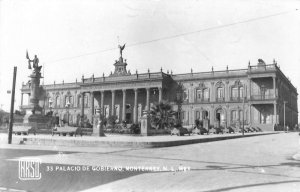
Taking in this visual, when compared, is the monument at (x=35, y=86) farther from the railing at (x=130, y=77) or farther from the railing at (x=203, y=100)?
the railing at (x=203, y=100)

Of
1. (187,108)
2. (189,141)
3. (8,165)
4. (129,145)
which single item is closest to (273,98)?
(187,108)

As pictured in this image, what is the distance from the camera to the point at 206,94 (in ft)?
192

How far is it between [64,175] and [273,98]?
47.2m

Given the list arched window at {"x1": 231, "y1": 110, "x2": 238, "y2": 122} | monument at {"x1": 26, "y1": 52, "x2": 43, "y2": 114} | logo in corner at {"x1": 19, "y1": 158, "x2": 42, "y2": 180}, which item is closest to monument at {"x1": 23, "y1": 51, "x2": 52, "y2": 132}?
monument at {"x1": 26, "y1": 52, "x2": 43, "y2": 114}

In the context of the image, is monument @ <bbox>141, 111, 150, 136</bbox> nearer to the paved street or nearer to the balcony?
the paved street

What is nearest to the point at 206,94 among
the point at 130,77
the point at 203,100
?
the point at 203,100

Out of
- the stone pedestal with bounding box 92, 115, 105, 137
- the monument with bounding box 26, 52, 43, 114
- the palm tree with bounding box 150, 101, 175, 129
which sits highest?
the monument with bounding box 26, 52, 43, 114

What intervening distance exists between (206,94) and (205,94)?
20cm

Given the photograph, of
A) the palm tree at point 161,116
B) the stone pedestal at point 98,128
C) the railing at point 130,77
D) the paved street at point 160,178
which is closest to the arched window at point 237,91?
the railing at point 130,77

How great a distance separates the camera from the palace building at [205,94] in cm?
5194

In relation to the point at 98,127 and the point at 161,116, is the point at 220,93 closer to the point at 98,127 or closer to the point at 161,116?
the point at 161,116

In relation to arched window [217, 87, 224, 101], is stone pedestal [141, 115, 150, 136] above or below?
below

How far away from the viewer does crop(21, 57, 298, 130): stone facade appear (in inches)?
2045

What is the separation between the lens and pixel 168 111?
1538 inches
